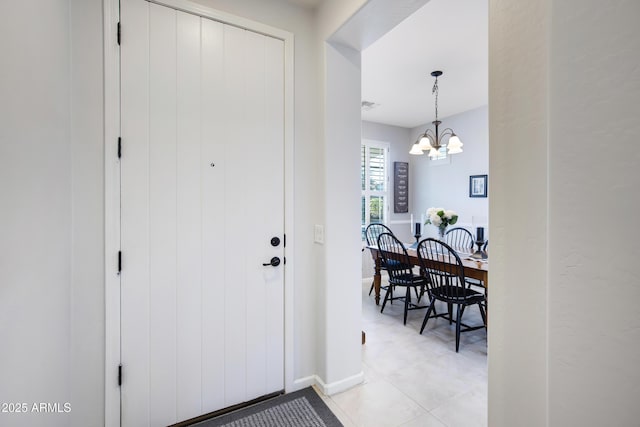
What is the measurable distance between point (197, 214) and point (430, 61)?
275 centimetres

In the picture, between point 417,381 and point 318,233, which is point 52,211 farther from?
point 417,381

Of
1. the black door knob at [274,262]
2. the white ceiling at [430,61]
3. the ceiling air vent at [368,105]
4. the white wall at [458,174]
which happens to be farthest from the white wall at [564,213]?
the white wall at [458,174]

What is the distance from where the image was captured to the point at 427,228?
16.9 feet

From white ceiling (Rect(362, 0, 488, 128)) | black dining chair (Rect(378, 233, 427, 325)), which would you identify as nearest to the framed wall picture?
white ceiling (Rect(362, 0, 488, 128))

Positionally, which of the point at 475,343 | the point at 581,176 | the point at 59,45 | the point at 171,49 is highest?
the point at 171,49

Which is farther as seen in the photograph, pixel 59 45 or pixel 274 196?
pixel 274 196

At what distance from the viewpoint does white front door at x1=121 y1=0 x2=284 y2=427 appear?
4.79ft

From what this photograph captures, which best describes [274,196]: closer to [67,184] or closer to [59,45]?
[67,184]

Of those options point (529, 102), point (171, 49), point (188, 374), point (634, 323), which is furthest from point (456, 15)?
point (188, 374)

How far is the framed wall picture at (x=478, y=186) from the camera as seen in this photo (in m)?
4.27

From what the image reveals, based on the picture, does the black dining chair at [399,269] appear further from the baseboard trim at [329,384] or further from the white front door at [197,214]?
the white front door at [197,214]

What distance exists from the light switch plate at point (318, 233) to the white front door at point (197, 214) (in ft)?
0.82

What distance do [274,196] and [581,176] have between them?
1479 mm

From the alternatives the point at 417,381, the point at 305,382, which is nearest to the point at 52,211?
the point at 305,382
